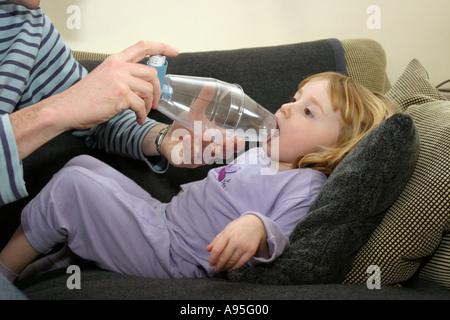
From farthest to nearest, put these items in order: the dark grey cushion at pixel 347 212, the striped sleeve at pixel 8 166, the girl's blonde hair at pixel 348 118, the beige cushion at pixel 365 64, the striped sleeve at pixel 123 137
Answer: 1. the beige cushion at pixel 365 64
2. the striped sleeve at pixel 123 137
3. the girl's blonde hair at pixel 348 118
4. the dark grey cushion at pixel 347 212
5. the striped sleeve at pixel 8 166

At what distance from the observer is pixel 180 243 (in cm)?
105

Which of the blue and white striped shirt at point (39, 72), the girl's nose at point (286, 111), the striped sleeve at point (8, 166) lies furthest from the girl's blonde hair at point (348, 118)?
the striped sleeve at point (8, 166)

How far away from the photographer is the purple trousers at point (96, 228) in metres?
0.97

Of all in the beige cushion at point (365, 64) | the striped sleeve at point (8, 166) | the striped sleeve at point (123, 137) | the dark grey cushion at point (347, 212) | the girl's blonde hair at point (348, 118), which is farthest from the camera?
the beige cushion at point (365, 64)

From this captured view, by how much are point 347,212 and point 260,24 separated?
1.69m

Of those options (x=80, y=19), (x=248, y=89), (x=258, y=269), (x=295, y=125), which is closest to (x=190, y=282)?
(x=258, y=269)

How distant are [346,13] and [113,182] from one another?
1702 millimetres

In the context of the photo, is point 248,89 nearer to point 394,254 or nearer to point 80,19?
point 394,254

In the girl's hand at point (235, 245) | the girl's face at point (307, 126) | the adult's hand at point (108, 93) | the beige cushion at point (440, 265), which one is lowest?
the beige cushion at point (440, 265)

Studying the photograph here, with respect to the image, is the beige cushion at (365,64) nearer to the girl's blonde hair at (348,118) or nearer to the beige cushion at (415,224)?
the girl's blonde hair at (348,118)

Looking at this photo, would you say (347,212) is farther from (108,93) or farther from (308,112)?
(108,93)

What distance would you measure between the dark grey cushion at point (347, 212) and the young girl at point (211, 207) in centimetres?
4

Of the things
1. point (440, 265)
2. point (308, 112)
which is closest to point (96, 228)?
point (308, 112)

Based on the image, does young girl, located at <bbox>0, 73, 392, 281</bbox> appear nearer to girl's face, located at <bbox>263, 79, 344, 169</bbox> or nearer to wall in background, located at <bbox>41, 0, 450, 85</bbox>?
girl's face, located at <bbox>263, 79, 344, 169</bbox>
